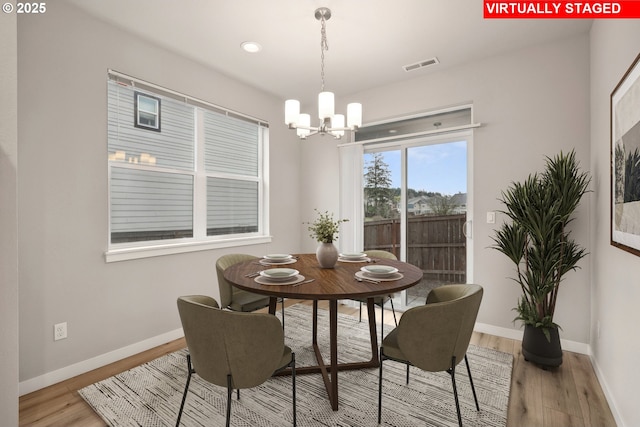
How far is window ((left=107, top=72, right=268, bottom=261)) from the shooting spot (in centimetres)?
270

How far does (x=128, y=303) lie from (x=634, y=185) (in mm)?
3429

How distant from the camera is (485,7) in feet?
7.59

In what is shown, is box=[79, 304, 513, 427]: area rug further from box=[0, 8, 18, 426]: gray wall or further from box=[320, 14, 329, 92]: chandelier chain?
box=[320, 14, 329, 92]: chandelier chain

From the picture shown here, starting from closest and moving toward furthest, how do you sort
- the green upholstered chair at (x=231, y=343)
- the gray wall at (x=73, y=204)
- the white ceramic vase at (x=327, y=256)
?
the green upholstered chair at (x=231, y=343)
the gray wall at (x=73, y=204)
the white ceramic vase at (x=327, y=256)

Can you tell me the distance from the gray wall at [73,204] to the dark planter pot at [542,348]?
10.0ft

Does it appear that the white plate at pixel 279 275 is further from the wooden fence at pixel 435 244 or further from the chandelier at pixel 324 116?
the wooden fence at pixel 435 244

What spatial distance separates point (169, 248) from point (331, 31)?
2377mm

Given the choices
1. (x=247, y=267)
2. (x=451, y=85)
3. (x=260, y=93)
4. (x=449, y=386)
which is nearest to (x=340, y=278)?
(x=247, y=267)

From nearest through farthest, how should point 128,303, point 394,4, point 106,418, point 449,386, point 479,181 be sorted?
point 106,418
point 449,386
point 394,4
point 128,303
point 479,181

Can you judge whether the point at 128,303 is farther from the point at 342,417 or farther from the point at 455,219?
the point at 455,219

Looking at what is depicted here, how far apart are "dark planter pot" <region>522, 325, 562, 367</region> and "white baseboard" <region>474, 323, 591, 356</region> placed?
50 centimetres

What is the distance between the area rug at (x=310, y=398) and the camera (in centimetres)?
181

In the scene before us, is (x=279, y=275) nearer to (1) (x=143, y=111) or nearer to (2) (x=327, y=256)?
(2) (x=327, y=256)

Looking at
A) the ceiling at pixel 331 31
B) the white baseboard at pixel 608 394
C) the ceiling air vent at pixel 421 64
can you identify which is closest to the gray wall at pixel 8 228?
the ceiling at pixel 331 31
